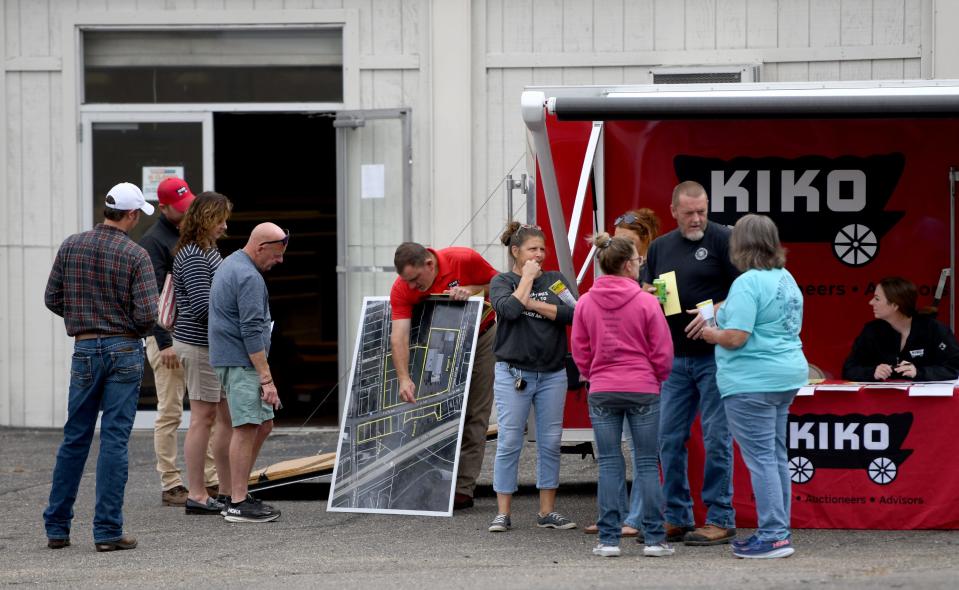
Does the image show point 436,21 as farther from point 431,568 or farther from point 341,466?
point 431,568

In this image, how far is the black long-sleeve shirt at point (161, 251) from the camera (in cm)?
815

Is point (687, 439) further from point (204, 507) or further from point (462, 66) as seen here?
point (462, 66)

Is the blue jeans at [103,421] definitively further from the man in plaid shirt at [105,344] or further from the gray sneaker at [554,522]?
the gray sneaker at [554,522]

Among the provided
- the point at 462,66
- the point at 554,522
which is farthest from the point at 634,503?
the point at 462,66

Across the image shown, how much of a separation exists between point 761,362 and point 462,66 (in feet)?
18.7

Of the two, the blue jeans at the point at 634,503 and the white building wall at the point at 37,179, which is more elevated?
the white building wall at the point at 37,179

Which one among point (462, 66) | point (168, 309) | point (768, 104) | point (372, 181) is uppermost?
point (462, 66)

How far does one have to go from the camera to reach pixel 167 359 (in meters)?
8.11

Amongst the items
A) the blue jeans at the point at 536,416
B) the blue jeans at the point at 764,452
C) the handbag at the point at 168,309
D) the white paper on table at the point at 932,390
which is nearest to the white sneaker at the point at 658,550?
the blue jeans at the point at 764,452

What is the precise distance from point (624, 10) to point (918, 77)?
237 centimetres

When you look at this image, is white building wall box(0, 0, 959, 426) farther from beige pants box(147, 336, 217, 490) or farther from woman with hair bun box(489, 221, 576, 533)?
woman with hair bun box(489, 221, 576, 533)

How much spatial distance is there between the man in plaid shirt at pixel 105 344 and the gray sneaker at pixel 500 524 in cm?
182

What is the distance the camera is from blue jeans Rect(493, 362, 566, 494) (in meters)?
7.20

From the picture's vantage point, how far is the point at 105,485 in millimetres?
6871
